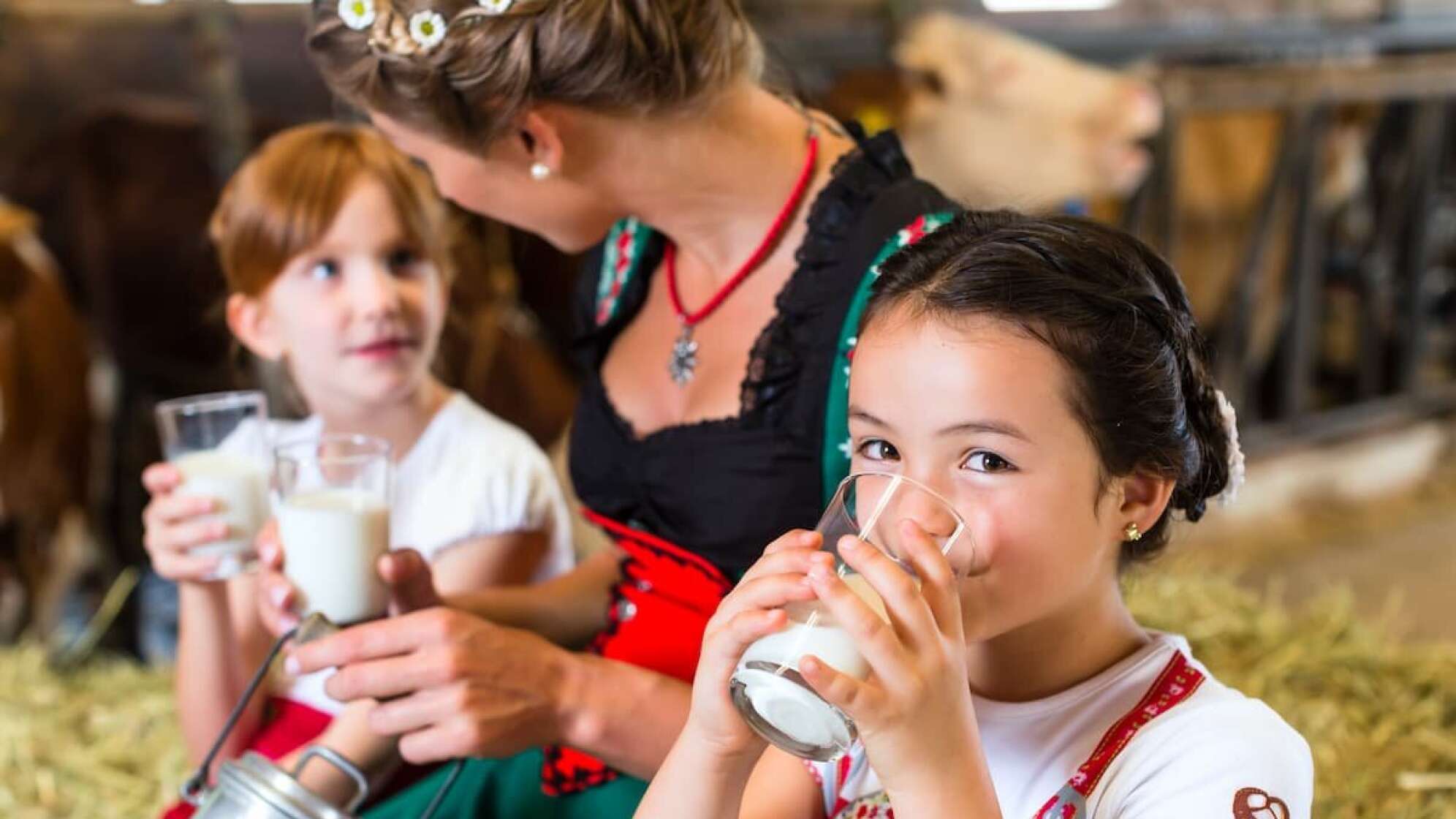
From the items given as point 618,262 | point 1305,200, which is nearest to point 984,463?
point 618,262

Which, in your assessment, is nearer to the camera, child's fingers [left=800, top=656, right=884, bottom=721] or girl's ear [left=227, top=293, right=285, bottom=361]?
child's fingers [left=800, top=656, right=884, bottom=721]

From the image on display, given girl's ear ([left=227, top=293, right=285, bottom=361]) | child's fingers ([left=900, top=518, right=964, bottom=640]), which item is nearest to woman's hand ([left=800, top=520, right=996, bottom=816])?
child's fingers ([left=900, top=518, right=964, bottom=640])

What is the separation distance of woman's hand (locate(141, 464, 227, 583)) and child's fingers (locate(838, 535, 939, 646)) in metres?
0.92

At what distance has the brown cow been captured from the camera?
3.07m

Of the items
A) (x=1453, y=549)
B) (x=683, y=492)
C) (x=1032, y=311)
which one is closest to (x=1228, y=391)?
(x=1453, y=549)

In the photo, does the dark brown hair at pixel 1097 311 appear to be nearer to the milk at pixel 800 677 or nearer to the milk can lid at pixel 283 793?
the milk at pixel 800 677

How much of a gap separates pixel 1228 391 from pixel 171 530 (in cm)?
362

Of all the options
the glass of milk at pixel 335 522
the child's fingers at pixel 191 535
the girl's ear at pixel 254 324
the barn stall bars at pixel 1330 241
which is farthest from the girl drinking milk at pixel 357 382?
the barn stall bars at pixel 1330 241

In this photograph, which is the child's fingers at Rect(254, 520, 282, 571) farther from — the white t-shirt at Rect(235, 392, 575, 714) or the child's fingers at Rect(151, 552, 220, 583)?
the white t-shirt at Rect(235, 392, 575, 714)

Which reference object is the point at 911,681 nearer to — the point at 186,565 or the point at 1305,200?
the point at 186,565

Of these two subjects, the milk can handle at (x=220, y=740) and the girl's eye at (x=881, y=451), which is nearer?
the girl's eye at (x=881, y=451)

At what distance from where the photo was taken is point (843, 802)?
1.20 metres

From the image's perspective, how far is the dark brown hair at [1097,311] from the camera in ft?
3.41

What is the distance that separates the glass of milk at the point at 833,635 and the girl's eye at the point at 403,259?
1.01m
